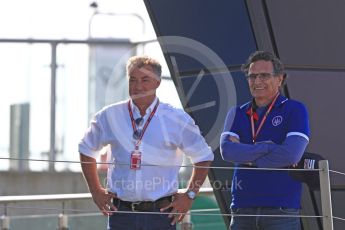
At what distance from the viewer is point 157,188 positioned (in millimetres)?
5828

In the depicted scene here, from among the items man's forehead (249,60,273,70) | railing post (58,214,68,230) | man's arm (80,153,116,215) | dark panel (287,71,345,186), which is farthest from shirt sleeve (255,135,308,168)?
railing post (58,214,68,230)

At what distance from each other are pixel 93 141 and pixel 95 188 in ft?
0.94

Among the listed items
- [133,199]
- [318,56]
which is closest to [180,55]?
[318,56]

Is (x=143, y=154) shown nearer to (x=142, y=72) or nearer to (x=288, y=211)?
(x=142, y=72)

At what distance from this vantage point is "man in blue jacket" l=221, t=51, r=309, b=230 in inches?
221

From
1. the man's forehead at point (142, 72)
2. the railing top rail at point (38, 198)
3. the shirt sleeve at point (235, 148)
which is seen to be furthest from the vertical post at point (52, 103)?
the shirt sleeve at point (235, 148)

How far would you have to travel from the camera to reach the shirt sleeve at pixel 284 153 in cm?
560

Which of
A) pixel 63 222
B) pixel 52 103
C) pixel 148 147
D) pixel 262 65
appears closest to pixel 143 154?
pixel 148 147

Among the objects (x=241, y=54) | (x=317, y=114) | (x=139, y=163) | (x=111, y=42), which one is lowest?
(x=139, y=163)

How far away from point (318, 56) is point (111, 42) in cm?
1234

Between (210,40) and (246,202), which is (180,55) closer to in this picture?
(210,40)

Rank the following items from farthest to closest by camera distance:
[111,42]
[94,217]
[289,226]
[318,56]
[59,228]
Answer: [111,42], [94,217], [59,228], [318,56], [289,226]

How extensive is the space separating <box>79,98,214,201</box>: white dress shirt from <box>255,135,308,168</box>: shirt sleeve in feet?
1.65

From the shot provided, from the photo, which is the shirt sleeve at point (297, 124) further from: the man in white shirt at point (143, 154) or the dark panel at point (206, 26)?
the dark panel at point (206, 26)
